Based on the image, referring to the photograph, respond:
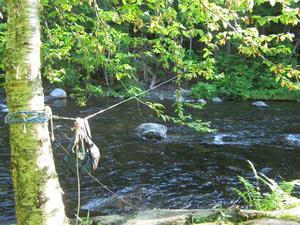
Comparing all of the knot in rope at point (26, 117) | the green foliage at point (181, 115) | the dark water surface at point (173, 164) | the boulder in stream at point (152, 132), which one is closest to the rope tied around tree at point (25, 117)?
the knot in rope at point (26, 117)

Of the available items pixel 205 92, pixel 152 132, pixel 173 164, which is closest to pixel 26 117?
pixel 173 164

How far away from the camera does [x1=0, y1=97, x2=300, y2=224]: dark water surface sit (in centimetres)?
428

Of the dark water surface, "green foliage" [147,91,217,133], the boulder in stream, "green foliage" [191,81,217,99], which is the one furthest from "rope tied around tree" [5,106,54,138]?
"green foliage" [191,81,217,99]

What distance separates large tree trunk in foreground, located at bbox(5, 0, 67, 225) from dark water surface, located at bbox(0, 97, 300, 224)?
1.12m

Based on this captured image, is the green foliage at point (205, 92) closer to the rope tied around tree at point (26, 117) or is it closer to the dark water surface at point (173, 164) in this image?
the dark water surface at point (173, 164)

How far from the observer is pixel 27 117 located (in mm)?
1717

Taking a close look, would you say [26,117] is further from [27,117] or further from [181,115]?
[181,115]

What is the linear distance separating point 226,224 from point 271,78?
20.0 metres

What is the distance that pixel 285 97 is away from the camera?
17.9m

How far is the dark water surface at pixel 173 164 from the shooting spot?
168 inches

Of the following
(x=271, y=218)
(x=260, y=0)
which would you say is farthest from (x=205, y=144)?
(x=260, y=0)

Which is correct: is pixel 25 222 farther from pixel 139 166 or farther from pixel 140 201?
pixel 139 166

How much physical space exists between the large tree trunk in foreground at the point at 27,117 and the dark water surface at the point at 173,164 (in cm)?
112

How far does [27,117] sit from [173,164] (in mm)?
4655
